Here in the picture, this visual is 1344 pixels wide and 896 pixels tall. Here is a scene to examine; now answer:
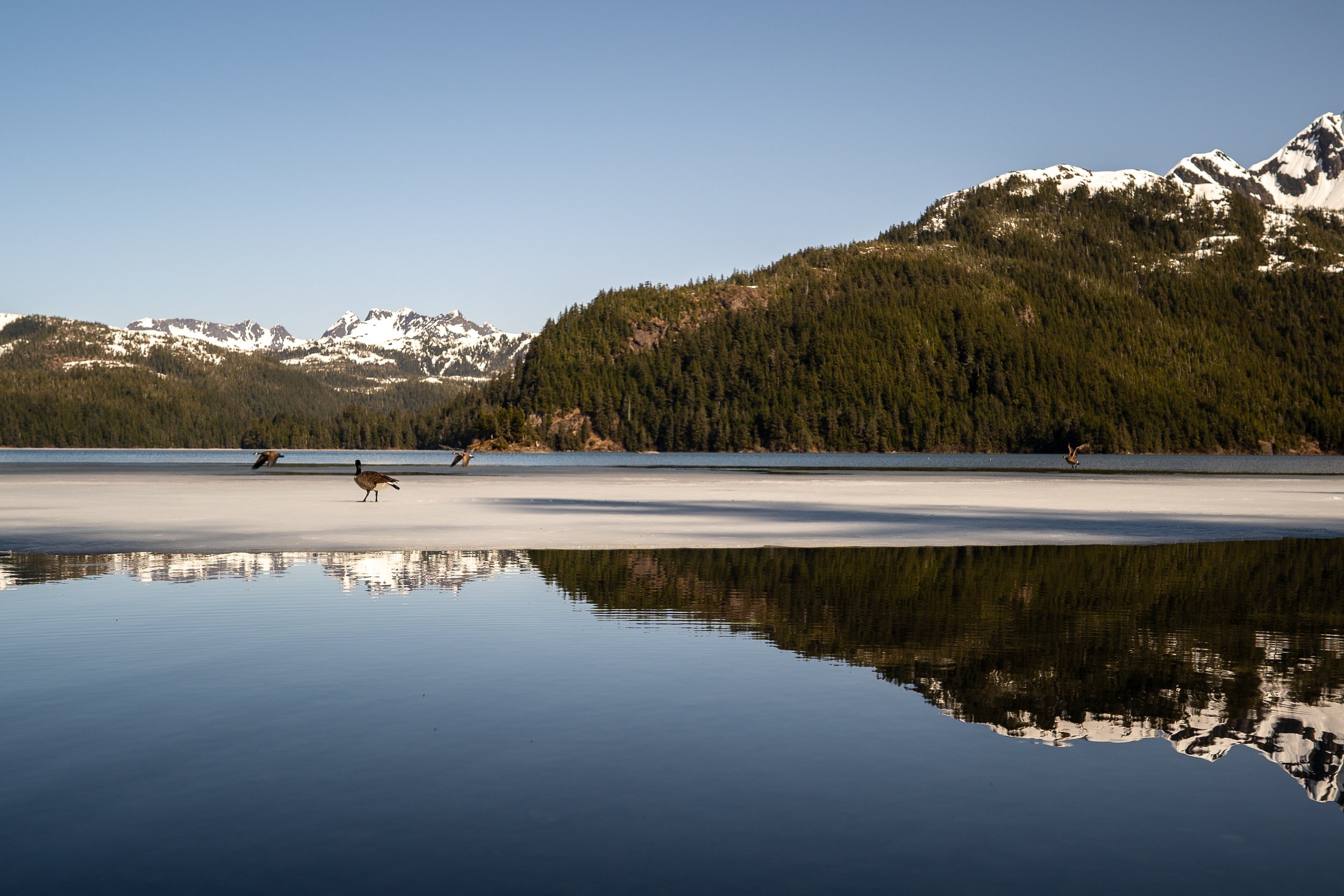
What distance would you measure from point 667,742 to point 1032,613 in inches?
373

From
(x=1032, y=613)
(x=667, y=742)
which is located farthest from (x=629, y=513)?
(x=667, y=742)

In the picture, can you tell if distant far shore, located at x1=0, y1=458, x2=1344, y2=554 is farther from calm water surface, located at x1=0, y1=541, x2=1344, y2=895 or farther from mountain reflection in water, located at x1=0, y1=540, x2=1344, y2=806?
calm water surface, located at x1=0, y1=541, x2=1344, y2=895

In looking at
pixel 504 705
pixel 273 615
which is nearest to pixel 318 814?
pixel 504 705

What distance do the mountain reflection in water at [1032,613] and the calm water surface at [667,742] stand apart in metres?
0.08

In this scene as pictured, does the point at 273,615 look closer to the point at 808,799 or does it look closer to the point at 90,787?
the point at 90,787

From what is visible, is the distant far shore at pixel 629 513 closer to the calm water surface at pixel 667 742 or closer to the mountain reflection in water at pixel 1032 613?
the mountain reflection in water at pixel 1032 613

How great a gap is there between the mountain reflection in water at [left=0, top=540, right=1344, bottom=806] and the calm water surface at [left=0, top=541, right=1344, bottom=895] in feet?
0.27

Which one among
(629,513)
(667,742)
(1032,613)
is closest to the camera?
(667,742)

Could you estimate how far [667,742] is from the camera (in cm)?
1012

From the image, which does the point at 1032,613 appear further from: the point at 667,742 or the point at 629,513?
the point at 629,513

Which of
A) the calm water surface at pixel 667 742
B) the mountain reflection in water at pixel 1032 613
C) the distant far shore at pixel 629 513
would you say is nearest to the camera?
the calm water surface at pixel 667 742

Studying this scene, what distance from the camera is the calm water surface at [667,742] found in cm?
722

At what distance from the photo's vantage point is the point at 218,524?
34.5 m

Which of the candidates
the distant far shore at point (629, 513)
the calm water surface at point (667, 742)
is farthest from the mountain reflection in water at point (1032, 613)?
the distant far shore at point (629, 513)
